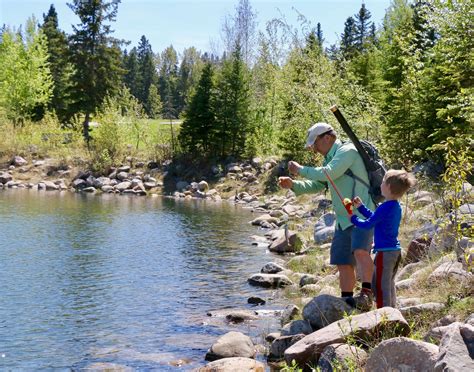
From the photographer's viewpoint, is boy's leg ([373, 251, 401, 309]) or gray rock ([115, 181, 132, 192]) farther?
gray rock ([115, 181, 132, 192])

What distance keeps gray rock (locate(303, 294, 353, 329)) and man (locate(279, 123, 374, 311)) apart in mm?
123

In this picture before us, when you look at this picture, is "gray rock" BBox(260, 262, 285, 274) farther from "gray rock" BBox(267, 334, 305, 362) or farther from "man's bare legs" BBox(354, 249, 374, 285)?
"man's bare legs" BBox(354, 249, 374, 285)

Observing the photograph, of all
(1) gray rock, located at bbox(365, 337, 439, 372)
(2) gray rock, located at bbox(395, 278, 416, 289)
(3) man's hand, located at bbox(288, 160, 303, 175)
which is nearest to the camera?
(1) gray rock, located at bbox(365, 337, 439, 372)

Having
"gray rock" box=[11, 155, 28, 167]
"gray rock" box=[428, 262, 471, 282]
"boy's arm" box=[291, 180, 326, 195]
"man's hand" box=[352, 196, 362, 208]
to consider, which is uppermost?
"gray rock" box=[11, 155, 28, 167]

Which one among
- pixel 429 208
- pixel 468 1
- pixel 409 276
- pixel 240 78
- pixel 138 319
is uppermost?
pixel 240 78

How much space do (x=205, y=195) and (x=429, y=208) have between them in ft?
59.9

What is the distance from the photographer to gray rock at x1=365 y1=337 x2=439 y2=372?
3941 millimetres

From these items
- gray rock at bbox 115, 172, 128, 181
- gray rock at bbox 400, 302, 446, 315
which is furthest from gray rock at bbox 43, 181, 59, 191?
gray rock at bbox 400, 302, 446, 315

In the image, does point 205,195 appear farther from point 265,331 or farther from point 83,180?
point 265,331

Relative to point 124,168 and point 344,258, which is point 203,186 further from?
point 344,258

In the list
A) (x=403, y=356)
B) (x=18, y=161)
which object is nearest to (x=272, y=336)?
(x=403, y=356)

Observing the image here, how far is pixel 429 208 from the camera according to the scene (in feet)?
36.1

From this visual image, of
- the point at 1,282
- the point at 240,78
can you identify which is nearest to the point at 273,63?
the point at 240,78

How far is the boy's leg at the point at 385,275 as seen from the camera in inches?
215
